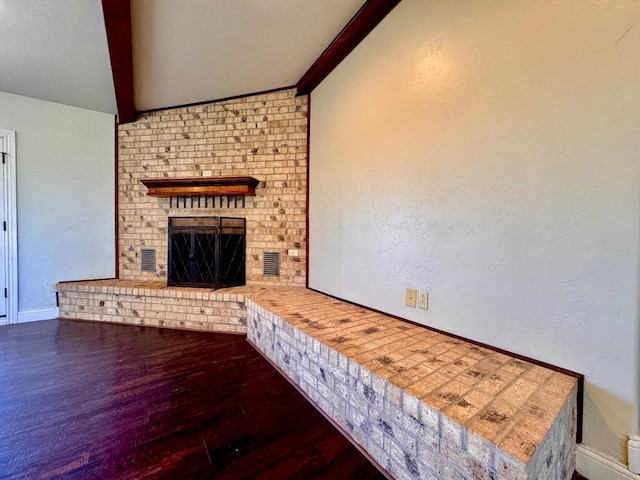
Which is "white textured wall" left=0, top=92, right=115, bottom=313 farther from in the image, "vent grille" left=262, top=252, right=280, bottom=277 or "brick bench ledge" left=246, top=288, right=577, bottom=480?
"brick bench ledge" left=246, top=288, right=577, bottom=480

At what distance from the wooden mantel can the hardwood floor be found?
1644 mm

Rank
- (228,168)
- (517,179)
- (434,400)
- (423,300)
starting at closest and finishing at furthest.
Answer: (434,400), (517,179), (423,300), (228,168)

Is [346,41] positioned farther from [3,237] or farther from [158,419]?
[3,237]

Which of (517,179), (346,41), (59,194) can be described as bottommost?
(517,179)

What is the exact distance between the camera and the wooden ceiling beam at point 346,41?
1917 mm

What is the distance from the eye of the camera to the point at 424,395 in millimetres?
982

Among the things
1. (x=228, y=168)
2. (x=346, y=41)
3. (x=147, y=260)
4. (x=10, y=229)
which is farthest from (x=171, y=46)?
(x=10, y=229)

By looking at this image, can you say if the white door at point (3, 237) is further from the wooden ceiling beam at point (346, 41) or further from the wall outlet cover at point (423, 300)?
the wall outlet cover at point (423, 300)

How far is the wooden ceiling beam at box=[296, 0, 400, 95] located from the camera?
1.92 metres

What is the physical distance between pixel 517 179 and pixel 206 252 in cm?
288

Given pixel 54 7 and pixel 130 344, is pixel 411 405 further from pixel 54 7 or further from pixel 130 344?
pixel 54 7

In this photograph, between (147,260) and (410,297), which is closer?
(410,297)

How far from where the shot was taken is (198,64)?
256cm

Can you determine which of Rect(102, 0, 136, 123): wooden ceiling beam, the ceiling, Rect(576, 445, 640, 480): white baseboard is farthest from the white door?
Rect(576, 445, 640, 480): white baseboard
